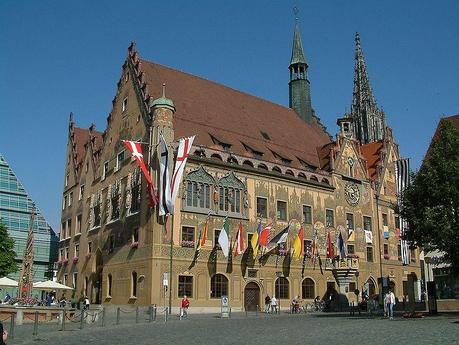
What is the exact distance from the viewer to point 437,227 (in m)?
28.0

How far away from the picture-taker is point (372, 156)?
54.1m

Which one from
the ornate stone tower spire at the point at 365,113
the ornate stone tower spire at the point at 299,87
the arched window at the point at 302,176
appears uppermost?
the ornate stone tower spire at the point at 365,113

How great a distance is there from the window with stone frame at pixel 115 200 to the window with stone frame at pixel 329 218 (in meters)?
17.6

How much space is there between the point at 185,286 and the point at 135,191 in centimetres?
Answer: 811

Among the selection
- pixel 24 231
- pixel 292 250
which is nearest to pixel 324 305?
pixel 292 250

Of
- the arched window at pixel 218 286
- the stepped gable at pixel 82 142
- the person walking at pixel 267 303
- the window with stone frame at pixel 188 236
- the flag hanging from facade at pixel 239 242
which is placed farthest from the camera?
the stepped gable at pixel 82 142

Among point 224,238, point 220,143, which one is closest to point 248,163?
point 220,143

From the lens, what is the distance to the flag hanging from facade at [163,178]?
34.7 m

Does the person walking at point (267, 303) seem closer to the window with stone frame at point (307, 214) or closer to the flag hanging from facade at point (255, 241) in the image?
the flag hanging from facade at point (255, 241)

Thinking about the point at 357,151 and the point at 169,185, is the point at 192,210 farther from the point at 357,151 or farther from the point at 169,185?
the point at 357,151

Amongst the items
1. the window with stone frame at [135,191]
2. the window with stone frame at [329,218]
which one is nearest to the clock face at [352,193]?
the window with stone frame at [329,218]

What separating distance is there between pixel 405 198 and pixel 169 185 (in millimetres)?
14860

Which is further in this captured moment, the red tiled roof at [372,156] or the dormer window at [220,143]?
the red tiled roof at [372,156]

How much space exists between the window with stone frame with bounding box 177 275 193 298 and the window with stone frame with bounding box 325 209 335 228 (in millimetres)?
14697
